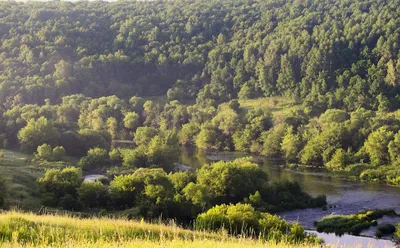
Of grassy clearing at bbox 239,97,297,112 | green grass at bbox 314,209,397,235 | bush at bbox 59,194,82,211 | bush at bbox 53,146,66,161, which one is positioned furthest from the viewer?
grassy clearing at bbox 239,97,297,112

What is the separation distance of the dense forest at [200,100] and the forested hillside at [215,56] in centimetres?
45

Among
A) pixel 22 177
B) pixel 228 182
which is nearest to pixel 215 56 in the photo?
pixel 228 182

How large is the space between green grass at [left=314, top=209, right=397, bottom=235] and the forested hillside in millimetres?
69826

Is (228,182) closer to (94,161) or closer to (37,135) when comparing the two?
(94,161)

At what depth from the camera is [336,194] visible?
62.2 meters

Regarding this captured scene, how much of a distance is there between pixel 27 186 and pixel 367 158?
5905 cm

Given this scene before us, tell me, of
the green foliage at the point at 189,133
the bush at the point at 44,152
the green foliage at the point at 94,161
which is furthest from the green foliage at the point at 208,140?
the bush at the point at 44,152

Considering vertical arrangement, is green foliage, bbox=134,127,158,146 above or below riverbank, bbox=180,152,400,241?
above

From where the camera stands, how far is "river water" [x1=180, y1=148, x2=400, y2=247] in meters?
49.7

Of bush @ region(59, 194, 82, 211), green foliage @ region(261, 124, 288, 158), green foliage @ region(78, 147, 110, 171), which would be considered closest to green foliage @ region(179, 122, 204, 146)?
green foliage @ region(261, 124, 288, 158)

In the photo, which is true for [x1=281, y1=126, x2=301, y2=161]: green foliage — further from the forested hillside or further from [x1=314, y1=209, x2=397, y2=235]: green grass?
[x1=314, y1=209, x2=397, y2=235]: green grass

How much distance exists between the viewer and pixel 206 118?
119500 millimetres

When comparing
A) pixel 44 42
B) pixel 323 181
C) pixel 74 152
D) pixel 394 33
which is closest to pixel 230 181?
pixel 323 181

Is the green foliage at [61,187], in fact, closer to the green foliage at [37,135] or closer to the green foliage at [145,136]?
the green foliage at [37,135]
